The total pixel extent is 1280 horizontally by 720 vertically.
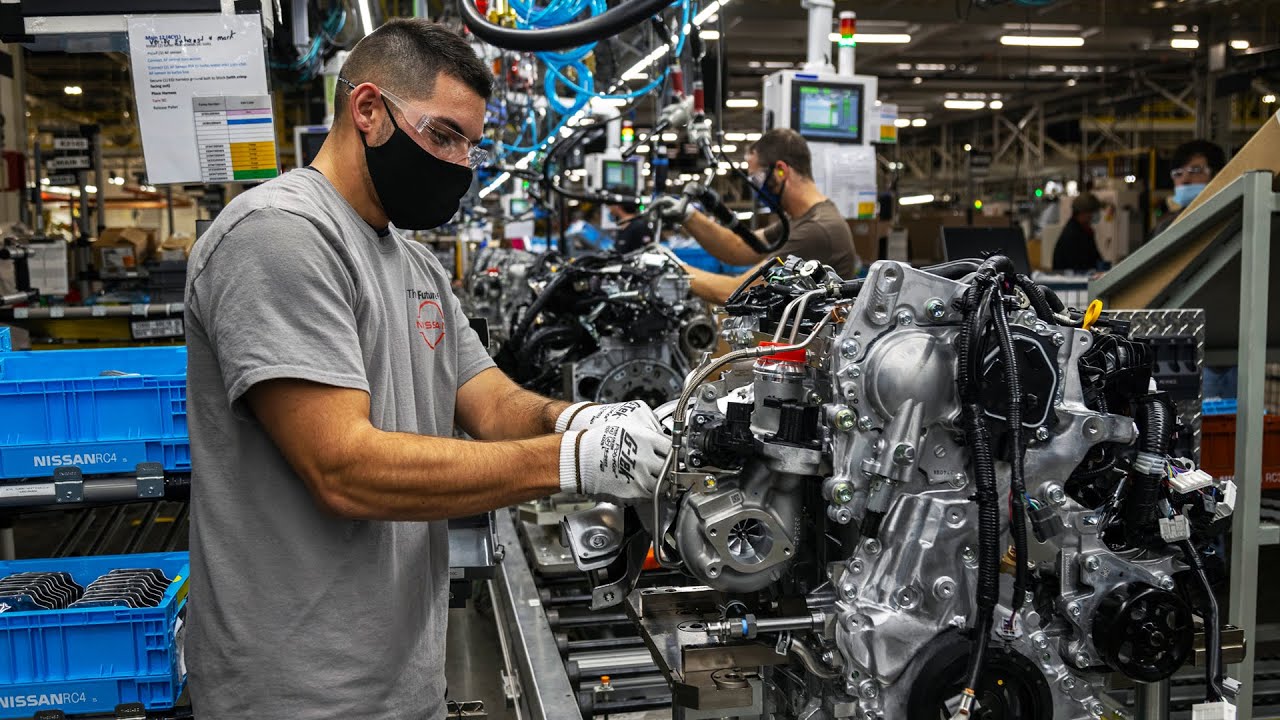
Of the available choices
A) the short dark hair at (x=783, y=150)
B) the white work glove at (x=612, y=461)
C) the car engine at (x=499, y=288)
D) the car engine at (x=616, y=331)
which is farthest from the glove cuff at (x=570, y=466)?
the car engine at (x=499, y=288)

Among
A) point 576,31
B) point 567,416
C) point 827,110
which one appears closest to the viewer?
point 567,416

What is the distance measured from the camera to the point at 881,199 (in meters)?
12.0

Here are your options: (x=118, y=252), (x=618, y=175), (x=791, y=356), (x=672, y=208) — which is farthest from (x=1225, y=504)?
(x=118, y=252)

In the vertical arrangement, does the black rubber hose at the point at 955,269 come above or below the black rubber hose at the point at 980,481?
above

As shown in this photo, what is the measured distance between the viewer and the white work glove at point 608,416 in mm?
1725

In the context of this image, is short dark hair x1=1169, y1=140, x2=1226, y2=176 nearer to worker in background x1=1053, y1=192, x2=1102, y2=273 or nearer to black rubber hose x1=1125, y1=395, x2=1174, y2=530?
worker in background x1=1053, y1=192, x2=1102, y2=273

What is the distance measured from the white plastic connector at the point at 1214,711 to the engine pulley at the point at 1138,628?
118 mm

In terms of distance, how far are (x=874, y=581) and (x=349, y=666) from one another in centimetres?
85

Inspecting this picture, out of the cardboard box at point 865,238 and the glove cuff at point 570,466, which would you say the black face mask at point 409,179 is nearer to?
the glove cuff at point 570,466

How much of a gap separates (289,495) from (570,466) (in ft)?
1.42

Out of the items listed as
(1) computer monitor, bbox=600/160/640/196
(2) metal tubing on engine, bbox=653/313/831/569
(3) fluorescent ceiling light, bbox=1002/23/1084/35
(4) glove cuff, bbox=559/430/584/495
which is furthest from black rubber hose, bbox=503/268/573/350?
(3) fluorescent ceiling light, bbox=1002/23/1084/35

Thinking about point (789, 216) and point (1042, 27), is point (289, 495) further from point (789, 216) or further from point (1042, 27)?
point (1042, 27)

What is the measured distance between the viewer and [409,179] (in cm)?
182

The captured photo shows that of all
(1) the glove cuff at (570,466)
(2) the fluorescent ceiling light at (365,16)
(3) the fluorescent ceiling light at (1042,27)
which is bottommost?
(1) the glove cuff at (570,466)
